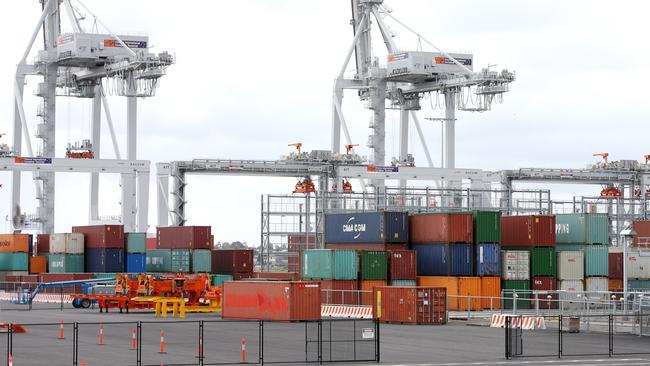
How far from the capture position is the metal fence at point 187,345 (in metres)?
33.6

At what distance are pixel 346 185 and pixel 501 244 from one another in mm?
50587

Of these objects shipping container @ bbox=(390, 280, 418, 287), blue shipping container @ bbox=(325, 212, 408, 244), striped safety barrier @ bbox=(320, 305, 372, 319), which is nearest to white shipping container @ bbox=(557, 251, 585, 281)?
blue shipping container @ bbox=(325, 212, 408, 244)

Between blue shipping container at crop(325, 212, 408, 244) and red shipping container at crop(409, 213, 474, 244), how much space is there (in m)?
0.94

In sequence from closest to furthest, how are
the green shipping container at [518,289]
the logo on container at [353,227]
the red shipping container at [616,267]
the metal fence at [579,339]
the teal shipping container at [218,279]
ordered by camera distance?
1. the metal fence at [579,339]
2. the green shipping container at [518,289]
3. the logo on container at [353,227]
4. the red shipping container at [616,267]
5. the teal shipping container at [218,279]

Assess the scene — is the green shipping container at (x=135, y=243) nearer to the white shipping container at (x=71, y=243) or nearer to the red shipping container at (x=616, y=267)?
the white shipping container at (x=71, y=243)

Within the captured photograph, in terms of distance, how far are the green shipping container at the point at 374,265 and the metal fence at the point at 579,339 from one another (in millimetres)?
10308

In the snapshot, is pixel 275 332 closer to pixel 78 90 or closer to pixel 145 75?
pixel 145 75

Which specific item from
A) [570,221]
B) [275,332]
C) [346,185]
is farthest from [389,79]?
[275,332]

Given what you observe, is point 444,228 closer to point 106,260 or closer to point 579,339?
point 579,339

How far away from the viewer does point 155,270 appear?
86.4 m

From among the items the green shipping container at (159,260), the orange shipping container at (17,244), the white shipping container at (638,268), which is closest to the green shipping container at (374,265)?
the white shipping container at (638,268)

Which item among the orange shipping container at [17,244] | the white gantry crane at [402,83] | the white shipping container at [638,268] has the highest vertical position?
the white gantry crane at [402,83]

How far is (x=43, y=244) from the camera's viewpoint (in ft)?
317

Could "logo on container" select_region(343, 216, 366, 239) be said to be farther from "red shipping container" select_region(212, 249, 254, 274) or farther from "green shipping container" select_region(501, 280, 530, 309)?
"red shipping container" select_region(212, 249, 254, 274)
